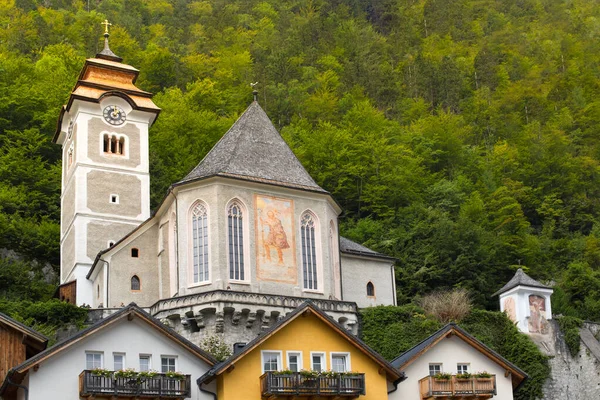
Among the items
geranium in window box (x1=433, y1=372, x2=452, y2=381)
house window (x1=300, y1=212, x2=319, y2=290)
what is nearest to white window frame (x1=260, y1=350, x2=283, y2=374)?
geranium in window box (x1=433, y1=372, x2=452, y2=381)

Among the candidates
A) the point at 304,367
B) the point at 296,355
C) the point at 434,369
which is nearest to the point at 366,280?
the point at 434,369

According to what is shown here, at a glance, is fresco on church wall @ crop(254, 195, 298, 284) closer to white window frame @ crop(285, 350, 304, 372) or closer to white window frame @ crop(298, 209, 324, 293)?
white window frame @ crop(298, 209, 324, 293)

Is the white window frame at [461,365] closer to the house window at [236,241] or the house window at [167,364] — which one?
the house window at [167,364]

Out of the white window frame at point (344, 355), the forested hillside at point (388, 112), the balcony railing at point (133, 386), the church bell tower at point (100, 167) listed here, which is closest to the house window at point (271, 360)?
the white window frame at point (344, 355)

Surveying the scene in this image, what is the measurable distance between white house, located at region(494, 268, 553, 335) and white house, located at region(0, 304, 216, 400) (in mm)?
21301

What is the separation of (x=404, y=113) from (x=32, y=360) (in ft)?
205

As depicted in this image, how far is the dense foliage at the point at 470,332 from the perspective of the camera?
146ft

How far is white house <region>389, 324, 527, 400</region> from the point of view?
3341 centimetres

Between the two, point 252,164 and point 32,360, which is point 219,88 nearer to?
point 252,164

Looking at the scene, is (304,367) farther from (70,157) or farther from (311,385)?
(70,157)

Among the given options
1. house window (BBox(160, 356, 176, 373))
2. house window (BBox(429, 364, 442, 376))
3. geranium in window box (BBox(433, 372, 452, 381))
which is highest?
house window (BBox(160, 356, 176, 373))

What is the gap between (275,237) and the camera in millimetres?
44406

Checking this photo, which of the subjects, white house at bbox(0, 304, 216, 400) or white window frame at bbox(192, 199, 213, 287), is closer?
white house at bbox(0, 304, 216, 400)

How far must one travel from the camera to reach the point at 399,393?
1325 inches
